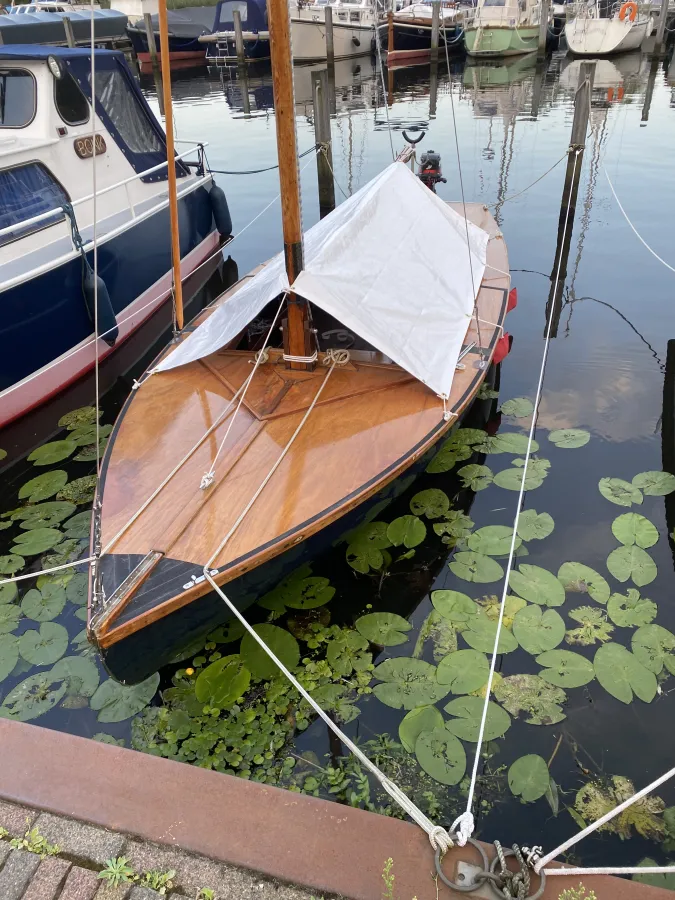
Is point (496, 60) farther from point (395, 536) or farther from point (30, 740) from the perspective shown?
point (30, 740)

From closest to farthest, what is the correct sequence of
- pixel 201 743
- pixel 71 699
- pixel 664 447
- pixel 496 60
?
pixel 201 743 → pixel 71 699 → pixel 664 447 → pixel 496 60

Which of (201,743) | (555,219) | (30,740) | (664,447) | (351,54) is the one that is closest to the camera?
(30,740)

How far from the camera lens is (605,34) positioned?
86.8ft

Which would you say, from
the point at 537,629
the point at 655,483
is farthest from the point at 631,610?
the point at 655,483

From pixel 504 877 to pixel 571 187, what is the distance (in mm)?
10929

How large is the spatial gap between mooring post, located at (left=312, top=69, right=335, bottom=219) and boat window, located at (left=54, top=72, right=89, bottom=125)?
12.0ft

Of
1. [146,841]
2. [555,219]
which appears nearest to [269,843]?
[146,841]

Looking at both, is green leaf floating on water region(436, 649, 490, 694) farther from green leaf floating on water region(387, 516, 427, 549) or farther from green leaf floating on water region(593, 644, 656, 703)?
green leaf floating on water region(387, 516, 427, 549)

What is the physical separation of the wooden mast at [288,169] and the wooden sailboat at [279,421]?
14 millimetres

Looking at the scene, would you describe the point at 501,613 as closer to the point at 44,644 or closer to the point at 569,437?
the point at 569,437

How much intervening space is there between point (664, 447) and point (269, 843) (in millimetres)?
5531

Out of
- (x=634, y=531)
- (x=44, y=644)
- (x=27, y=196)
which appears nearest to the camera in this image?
(x=44, y=644)

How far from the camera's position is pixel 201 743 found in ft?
12.4

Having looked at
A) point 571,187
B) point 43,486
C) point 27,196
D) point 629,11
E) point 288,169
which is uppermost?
point 629,11
